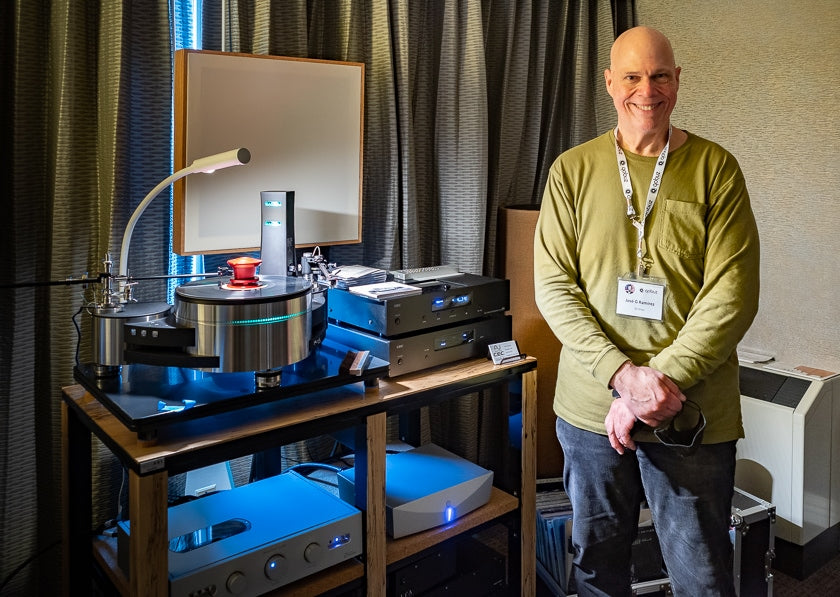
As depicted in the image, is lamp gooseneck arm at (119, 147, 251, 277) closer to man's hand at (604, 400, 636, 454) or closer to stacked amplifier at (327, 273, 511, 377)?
stacked amplifier at (327, 273, 511, 377)

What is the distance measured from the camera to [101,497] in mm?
1787

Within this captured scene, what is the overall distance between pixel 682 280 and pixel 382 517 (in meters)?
0.83

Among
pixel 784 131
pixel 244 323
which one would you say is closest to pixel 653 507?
pixel 244 323

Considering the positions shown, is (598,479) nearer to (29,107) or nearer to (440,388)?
(440,388)

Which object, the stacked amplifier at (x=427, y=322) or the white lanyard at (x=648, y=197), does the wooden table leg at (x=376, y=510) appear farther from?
the white lanyard at (x=648, y=197)

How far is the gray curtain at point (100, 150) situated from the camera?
1.65 meters

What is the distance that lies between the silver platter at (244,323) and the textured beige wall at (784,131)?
178cm

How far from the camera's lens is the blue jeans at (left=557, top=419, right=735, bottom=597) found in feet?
4.81

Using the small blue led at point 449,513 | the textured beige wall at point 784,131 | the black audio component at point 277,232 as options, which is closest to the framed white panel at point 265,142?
the black audio component at point 277,232

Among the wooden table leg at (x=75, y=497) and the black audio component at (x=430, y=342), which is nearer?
the wooden table leg at (x=75, y=497)

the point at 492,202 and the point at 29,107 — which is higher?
the point at 29,107

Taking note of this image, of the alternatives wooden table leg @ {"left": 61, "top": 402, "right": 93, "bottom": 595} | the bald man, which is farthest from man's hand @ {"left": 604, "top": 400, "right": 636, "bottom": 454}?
wooden table leg @ {"left": 61, "top": 402, "right": 93, "bottom": 595}

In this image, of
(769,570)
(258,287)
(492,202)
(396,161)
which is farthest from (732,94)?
(258,287)

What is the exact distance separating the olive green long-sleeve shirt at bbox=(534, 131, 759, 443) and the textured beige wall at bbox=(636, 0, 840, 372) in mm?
1033
